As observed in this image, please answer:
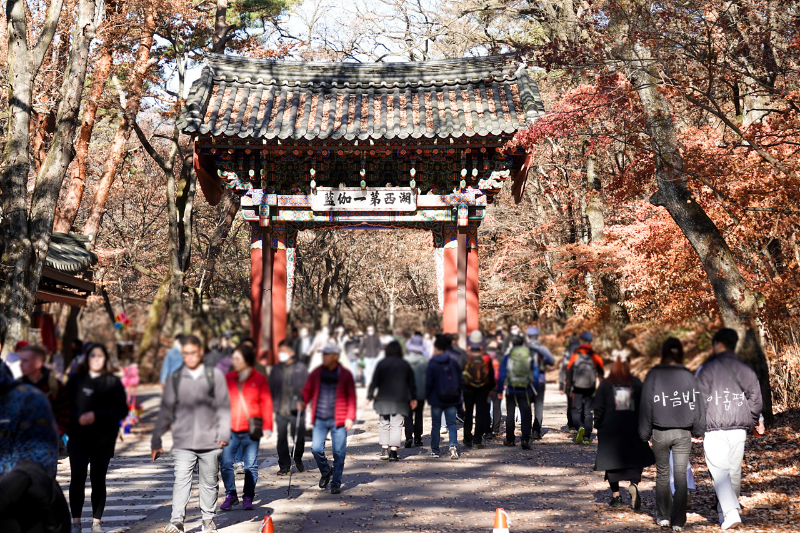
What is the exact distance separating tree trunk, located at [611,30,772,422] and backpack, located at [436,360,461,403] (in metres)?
4.15

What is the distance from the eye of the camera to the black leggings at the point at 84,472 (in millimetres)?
7414

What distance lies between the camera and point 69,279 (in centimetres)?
1600

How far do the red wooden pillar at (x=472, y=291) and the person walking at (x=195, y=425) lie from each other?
25.2ft

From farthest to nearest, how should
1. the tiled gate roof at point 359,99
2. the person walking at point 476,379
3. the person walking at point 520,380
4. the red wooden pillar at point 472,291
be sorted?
the red wooden pillar at point 472,291 → the tiled gate roof at point 359,99 → the person walking at point 520,380 → the person walking at point 476,379

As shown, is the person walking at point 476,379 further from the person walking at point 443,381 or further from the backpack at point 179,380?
the backpack at point 179,380

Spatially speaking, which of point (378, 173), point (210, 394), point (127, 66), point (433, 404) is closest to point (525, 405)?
point (433, 404)

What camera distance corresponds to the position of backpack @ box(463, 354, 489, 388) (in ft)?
42.0

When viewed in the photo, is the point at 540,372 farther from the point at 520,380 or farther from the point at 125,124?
the point at 125,124

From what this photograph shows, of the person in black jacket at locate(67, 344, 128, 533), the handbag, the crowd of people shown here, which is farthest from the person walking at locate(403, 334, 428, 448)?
the person in black jacket at locate(67, 344, 128, 533)

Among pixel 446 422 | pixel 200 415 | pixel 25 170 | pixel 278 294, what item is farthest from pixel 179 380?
pixel 278 294

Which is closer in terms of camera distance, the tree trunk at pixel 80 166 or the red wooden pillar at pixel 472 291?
the red wooden pillar at pixel 472 291

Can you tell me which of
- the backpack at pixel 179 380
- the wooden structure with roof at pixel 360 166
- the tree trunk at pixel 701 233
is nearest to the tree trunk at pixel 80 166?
the wooden structure with roof at pixel 360 166

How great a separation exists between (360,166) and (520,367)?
507cm

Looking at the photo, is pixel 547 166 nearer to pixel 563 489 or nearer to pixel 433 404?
pixel 433 404
